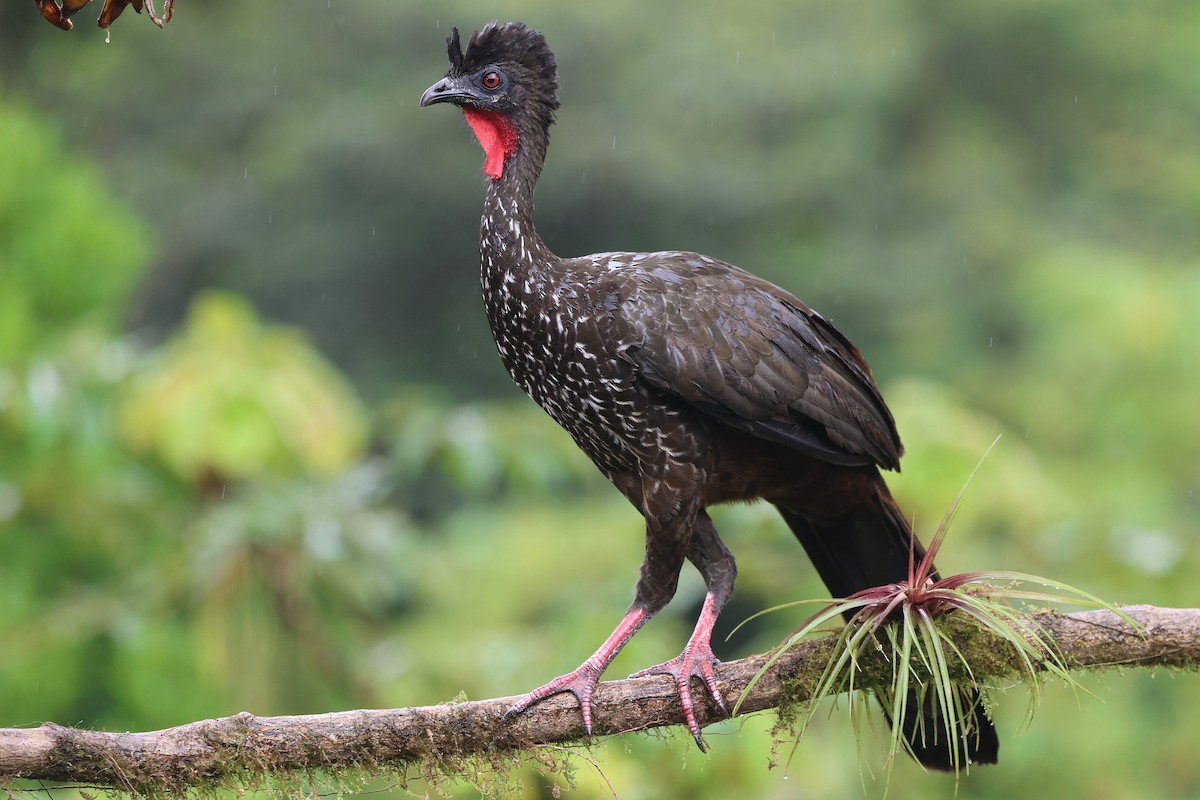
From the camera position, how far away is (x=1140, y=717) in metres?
6.93

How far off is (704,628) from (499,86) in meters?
1.32

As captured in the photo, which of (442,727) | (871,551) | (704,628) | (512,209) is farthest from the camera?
(871,551)

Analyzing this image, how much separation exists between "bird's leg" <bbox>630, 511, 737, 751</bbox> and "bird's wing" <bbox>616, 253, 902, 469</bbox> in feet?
1.15

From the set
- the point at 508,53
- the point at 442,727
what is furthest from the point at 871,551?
the point at 508,53

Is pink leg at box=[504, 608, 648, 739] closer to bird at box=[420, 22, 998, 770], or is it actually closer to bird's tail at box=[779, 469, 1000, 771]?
bird at box=[420, 22, 998, 770]

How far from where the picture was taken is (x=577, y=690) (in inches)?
115

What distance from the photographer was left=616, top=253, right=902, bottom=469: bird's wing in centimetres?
305

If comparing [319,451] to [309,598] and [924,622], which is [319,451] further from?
[924,622]

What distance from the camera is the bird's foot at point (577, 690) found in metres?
2.88

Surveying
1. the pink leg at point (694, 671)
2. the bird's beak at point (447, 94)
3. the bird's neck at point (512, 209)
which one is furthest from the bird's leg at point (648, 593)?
the bird's beak at point (447, 94)

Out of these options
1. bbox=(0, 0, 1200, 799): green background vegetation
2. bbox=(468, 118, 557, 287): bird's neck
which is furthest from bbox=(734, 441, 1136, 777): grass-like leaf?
bbox=(468, 118, 557, 287): bird's neck

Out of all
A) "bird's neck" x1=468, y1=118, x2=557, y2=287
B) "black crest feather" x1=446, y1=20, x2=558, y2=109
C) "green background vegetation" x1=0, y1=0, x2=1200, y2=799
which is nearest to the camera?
"bird's neck" x1=468, y1=118, x2=557, y2=287

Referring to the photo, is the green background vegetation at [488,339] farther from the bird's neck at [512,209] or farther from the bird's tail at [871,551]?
the bird's neck at [512,209]

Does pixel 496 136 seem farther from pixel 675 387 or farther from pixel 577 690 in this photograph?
pixel 577 690
